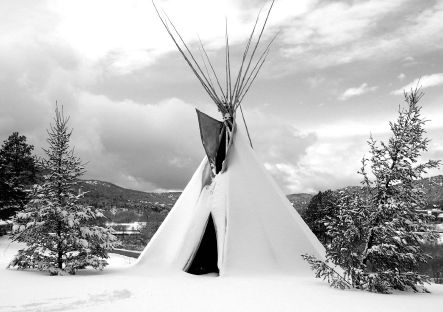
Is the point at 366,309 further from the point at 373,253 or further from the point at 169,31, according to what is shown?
the point at 169,31

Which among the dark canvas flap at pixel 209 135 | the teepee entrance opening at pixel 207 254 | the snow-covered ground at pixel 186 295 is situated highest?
the dark canvas flap at pixel 209 135

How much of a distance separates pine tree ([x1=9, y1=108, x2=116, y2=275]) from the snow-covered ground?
0.60 metres

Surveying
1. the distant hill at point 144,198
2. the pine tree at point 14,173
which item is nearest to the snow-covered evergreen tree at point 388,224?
the distant hill at point 144,198

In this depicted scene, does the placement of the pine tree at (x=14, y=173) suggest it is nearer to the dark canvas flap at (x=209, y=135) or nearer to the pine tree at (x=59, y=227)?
the pine tree at (x=59, y=227)

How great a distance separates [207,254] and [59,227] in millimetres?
4672

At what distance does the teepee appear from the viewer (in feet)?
32.0

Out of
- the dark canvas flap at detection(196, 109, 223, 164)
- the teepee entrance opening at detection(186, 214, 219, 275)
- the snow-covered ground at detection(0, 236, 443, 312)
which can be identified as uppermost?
the dark canvas flap at detection(196, 109, 223, 164)

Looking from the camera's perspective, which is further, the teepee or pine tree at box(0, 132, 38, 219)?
pine tree at box(0, 132, 38, 219)

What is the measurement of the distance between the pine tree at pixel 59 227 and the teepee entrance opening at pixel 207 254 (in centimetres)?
283

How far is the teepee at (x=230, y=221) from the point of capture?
32.0ft

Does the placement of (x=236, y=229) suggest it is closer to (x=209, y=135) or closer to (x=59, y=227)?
(x=209, y=135)

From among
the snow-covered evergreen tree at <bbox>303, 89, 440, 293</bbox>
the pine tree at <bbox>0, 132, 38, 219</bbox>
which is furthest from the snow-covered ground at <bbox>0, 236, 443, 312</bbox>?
the pine tree at <bbox>0, 132, 38, 219</bbox>

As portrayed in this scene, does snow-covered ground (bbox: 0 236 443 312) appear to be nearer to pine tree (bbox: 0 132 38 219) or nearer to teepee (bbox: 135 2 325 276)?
teepee (bbox: 135 2 325 276)

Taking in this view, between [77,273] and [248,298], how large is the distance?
5688 millimetres
